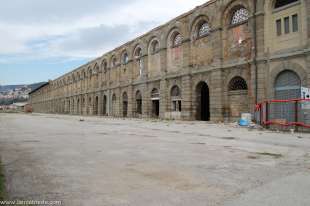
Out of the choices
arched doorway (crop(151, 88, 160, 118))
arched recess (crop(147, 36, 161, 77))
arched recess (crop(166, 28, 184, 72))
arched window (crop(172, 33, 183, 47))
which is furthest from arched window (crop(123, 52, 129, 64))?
arched window (crop(172, 33, 183, 47))

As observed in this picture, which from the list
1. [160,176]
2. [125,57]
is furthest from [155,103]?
[160,176]

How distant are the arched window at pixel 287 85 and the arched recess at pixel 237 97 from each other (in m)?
2.57

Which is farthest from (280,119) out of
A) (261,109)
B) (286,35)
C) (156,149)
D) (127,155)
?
(127,155)

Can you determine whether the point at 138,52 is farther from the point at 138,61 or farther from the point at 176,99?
the point at 176,99

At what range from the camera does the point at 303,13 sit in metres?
16.7

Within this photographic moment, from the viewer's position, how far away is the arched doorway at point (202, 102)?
82.5 ft

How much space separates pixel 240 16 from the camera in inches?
831

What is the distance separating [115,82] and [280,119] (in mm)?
27201

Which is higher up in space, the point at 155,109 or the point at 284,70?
the point at 284,70

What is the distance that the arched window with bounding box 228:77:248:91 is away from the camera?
2100 cm

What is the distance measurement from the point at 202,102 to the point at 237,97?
5069 mm

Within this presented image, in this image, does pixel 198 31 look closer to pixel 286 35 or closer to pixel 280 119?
pixel 286 35

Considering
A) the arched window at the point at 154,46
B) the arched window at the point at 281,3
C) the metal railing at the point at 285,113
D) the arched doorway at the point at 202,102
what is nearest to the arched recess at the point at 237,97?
the metal railing at the point at 285,113

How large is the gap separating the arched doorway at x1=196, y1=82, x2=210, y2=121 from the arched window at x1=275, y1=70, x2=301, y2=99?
7609 millimetres
